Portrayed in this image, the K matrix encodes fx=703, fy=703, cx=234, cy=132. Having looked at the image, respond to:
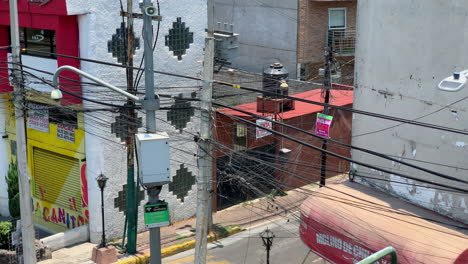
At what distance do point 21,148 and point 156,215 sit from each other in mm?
5478

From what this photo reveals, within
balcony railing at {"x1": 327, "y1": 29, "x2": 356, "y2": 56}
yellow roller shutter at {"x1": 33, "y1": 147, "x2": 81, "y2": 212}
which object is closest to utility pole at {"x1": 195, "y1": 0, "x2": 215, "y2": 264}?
yellow roller shutter at {"x1": 33, "y1": 147, "x2": 81, "y2": 212}

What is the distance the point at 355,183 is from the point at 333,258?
2.45 metres

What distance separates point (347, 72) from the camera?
1375 inches

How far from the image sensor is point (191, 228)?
2314cm

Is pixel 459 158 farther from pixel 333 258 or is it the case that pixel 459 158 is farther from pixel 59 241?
pixel 59 241

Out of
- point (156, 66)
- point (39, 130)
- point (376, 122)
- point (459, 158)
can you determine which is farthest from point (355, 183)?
point (39, 130)

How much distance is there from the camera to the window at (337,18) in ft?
111

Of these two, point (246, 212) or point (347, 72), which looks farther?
point (347, 72)

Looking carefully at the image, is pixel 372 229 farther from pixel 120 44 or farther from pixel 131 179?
pixel 120 44

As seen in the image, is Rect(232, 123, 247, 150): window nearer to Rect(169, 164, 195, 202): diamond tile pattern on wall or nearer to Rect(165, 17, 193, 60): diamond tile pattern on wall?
Rect(169, 164, 195, 202): diamond tile pattern on wall

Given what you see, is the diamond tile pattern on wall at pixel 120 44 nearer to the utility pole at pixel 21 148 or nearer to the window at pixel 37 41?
the window at pixel 37 41

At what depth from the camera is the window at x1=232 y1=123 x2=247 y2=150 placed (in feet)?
80.1

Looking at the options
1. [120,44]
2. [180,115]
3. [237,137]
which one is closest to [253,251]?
[237,137]

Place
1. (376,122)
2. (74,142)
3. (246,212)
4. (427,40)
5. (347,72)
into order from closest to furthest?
(427,40)
(376,122)
(74,142)
(246,212)
(347,72)
